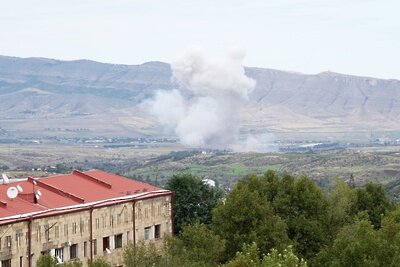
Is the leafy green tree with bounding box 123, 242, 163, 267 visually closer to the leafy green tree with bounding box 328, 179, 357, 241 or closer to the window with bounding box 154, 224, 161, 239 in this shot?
the leafy green tree with bounding box 328, 179, 357, 241

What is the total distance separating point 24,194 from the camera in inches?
2857

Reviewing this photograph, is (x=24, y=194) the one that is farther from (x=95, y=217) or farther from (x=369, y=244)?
(x=369, y=244)

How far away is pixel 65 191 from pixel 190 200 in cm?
2197

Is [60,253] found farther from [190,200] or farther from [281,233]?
[190,200]

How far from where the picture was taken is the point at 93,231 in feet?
248

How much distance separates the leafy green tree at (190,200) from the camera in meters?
95.8

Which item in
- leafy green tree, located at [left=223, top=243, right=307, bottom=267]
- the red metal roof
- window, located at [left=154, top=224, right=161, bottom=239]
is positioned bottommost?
window, located at [left=154, top=224, right=161, bottom=239]

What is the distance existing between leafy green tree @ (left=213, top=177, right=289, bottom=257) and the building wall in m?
7.90

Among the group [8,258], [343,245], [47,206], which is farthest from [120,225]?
[343,245]

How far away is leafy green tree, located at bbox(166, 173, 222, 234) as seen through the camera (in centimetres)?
9575

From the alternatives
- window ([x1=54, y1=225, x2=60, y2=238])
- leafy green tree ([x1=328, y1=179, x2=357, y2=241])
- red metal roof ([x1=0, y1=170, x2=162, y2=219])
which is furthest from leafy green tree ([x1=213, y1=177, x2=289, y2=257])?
red metal roof ([x1=0, y1=170, x2=162, y2=219])

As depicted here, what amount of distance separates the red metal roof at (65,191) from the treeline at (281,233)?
7686mm

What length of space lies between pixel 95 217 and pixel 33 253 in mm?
8651

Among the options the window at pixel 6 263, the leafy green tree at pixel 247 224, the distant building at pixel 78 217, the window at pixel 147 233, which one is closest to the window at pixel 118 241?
the distant building at pixel 78 217
